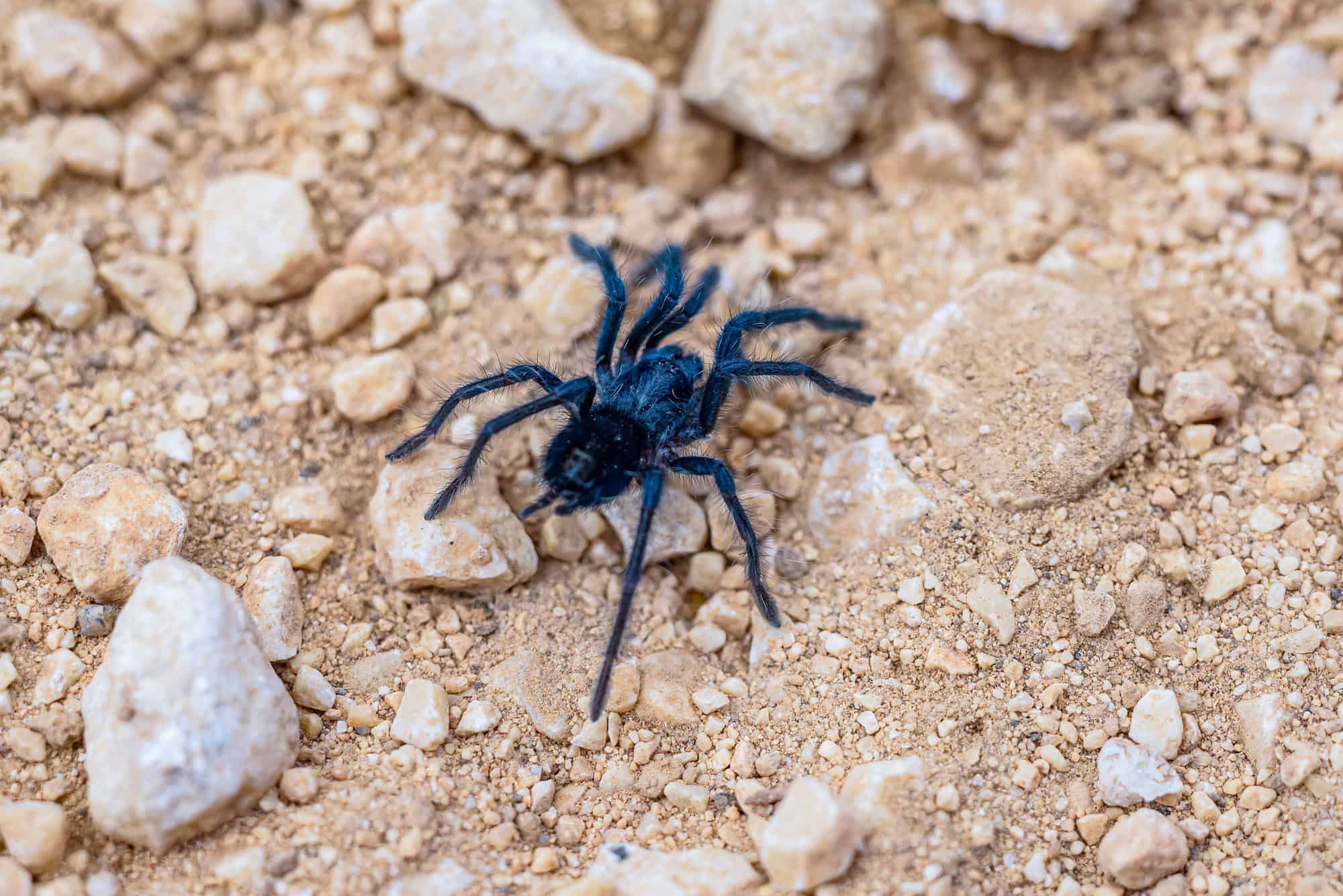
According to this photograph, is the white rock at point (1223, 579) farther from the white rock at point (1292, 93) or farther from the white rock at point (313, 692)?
the white rock at point (313, 692)

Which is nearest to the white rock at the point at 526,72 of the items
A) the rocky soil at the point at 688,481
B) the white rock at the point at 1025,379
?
the rocky soil at the point at 688,481

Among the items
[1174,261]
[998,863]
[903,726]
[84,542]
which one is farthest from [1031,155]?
[84,542]

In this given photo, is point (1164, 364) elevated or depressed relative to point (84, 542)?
elevated

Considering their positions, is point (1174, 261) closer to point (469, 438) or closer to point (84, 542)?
point (469, 438)

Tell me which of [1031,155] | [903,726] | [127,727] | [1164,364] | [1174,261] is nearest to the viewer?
[127,727]

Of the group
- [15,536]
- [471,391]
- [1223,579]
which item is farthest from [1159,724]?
[15,536]

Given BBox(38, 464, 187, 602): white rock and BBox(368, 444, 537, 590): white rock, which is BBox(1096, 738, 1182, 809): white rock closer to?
BBox(368, 444, 537, 590): white rock

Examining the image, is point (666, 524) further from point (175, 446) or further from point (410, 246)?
point (175, 446)
